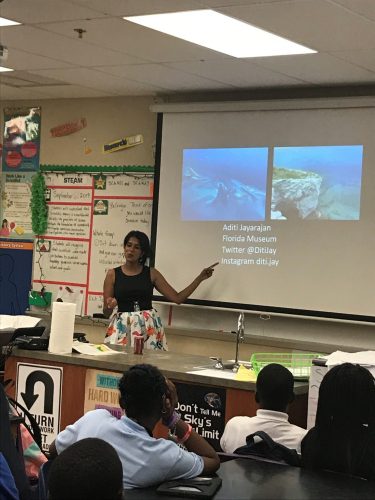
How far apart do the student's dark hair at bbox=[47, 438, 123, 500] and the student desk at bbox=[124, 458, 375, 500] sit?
696 millimetres

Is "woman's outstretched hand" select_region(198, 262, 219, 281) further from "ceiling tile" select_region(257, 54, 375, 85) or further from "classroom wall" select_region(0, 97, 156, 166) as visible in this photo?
"ceiling tile" select_region(257, 54, 375, 85)

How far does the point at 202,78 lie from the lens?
245 inches

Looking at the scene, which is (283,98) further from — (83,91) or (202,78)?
(83,91)

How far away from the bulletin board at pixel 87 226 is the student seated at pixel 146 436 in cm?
417

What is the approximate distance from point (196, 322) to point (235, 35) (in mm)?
2537

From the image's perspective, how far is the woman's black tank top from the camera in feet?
20.1

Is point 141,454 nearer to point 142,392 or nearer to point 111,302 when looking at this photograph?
point 142,392

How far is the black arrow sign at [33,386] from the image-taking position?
463cm

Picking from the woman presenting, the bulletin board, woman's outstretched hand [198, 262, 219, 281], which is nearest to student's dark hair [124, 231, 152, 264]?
the woman presenting

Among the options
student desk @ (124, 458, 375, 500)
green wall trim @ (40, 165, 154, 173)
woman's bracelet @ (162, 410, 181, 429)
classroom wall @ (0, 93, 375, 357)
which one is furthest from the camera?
green wall trim @ (40, 165, 154, 173)

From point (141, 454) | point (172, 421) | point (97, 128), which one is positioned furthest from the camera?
point (97, 128)

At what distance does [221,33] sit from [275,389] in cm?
232

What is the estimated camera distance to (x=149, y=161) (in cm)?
701

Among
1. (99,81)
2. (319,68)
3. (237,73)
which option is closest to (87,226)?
(99,81)
